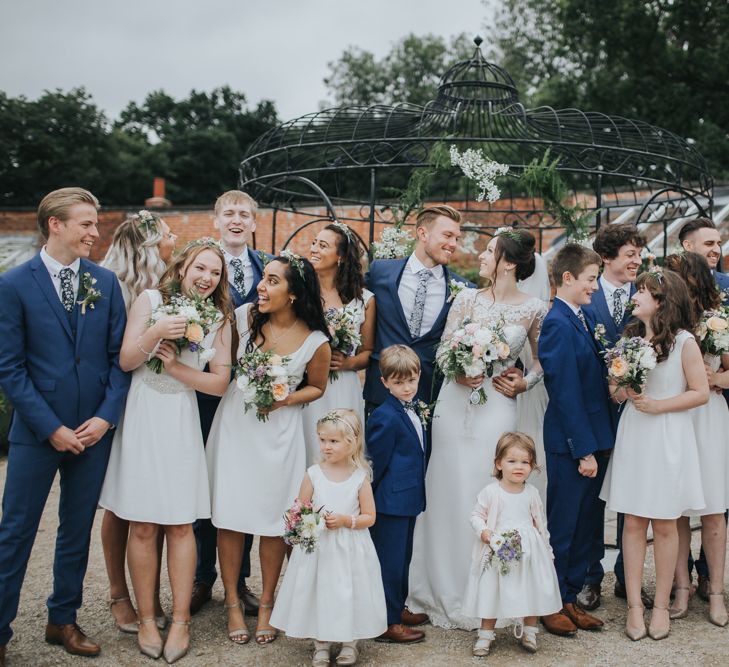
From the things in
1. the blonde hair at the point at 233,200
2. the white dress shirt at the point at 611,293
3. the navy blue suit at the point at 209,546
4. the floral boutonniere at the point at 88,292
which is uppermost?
the blonde hair at the point at 233,200

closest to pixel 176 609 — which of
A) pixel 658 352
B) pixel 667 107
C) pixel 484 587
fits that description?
pixel 484 587

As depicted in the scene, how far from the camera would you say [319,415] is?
462 cm

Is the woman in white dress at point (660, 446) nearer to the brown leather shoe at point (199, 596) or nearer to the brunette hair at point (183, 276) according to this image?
the brunette hair at point (183, 276)

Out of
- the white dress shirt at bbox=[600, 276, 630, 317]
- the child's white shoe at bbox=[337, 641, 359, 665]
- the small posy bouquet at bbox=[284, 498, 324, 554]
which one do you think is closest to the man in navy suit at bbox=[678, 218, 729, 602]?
the white dress shirt at bbox=[600, 276, 630, 317]

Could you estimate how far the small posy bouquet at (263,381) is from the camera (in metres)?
4.03

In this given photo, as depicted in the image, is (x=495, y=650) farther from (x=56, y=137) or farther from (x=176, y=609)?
(x=56, y=137)

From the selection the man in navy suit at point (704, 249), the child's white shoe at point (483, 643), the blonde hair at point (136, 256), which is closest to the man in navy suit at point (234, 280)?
the blonde hair at point (136, 256)

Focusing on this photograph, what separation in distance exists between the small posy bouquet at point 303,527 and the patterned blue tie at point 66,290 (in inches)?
60.7

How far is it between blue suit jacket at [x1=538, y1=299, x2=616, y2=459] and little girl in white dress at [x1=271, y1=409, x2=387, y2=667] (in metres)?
1.14

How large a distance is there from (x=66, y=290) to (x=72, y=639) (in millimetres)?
1824

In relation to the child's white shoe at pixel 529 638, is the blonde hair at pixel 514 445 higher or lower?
higher

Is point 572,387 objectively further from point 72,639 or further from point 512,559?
point 72,639

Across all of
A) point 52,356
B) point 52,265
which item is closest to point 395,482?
point 52,356

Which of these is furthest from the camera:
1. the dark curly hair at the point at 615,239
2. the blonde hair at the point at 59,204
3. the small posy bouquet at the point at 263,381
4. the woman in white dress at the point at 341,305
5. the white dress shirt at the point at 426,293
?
the white dress shirt at the point at 426,293
